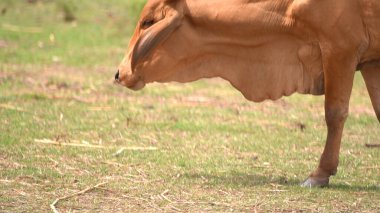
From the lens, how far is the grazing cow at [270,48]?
257 inches

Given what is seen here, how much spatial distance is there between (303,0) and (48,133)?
2.81 metres

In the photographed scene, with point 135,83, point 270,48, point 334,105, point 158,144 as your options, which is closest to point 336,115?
point 334,105

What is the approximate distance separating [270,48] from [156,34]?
806 mm

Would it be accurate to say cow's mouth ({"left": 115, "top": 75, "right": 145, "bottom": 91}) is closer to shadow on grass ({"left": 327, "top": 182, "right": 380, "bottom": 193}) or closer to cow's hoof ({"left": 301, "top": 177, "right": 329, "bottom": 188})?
cow's hoof ({"left": 301, "top": 177, "right": 329, "bottom": 188})

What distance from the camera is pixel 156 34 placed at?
6883 mm

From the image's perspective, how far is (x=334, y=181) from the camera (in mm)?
6930

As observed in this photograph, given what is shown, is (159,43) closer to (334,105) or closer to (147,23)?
(147,23)

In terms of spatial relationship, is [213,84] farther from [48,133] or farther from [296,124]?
[48,133]

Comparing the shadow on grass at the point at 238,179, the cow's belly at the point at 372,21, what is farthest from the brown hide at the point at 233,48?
the shadow on grass at the point at 238,179

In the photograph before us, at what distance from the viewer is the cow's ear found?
22.6 feet

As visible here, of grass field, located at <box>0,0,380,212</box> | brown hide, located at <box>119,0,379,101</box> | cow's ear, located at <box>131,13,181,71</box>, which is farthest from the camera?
cow's ear, located at <box>131,13,181,71</box>

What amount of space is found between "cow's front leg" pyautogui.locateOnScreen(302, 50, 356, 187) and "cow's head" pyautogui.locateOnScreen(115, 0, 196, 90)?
1048 millimetres

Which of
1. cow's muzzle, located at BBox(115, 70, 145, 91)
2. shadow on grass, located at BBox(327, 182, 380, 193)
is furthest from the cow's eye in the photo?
shadow on grass, located at BBox(327, 182, 380, 193)

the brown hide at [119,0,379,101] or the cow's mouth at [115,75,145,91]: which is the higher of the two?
the brown hide at [119,0,379,101]
